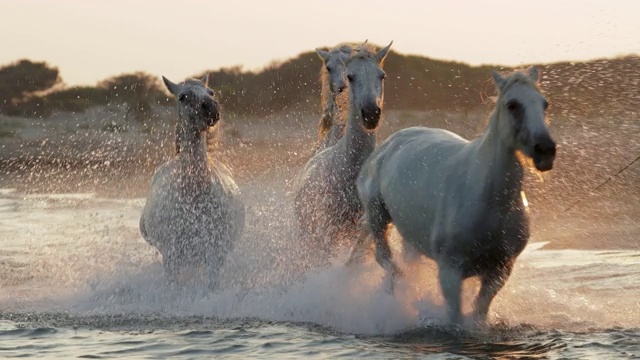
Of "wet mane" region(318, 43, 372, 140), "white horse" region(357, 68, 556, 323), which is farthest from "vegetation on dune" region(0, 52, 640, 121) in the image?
"white horse" region(357, 68, 556, 323)

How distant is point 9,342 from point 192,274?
2.45 meters

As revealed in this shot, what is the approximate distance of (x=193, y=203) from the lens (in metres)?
10.9

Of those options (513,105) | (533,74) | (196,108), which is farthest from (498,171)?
(196,108)

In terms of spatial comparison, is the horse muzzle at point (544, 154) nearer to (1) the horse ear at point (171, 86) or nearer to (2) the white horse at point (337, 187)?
(2) the white horse at point (337, 187)

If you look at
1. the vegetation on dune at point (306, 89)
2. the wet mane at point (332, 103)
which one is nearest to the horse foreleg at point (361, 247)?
the wet mane at point (332, 103)

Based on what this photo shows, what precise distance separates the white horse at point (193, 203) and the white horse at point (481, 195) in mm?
Answer: 2652

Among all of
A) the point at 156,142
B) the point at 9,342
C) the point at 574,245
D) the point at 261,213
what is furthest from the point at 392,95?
the point at 9,342

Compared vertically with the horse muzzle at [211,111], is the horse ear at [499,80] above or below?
below

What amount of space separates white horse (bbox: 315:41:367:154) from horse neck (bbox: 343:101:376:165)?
27.8 inches

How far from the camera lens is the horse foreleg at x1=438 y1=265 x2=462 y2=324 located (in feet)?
25.8

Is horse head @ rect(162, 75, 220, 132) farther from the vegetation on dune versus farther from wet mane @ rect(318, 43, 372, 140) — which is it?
the vegetation on dune

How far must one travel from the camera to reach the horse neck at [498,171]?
7.67m

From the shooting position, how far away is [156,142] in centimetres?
3484

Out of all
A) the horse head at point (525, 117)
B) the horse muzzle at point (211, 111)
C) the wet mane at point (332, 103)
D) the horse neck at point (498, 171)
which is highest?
the wet mane at point (332, 103)
